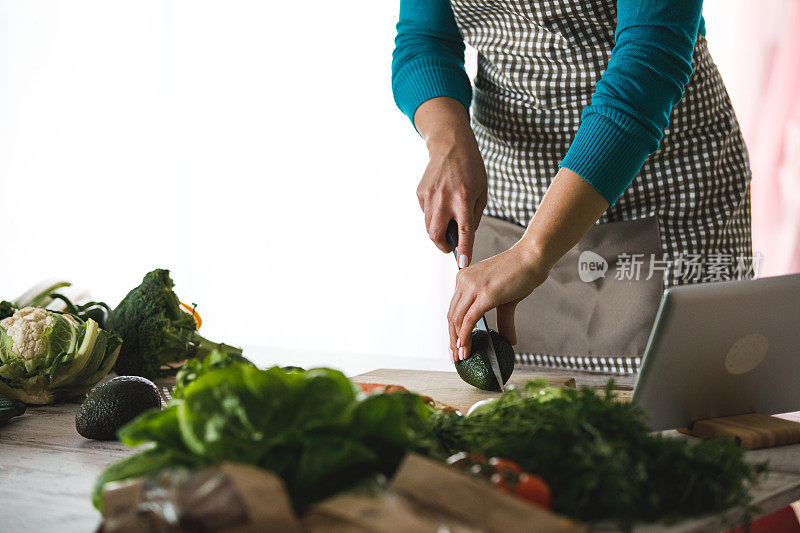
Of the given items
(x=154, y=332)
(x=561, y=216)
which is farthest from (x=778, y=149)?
(x=154, y=332)

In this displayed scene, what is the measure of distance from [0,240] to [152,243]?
0.98 meters

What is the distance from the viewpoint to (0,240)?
435cm

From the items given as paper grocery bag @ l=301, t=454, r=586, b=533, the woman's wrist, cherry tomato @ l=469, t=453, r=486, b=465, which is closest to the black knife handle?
the woman's wrist

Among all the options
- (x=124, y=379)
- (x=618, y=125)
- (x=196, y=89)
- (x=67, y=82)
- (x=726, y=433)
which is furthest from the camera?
(x=67, y=82)

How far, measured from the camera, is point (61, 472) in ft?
3.11

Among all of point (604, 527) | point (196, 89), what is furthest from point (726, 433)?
point (196, 89)

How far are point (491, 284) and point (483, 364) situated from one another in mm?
143

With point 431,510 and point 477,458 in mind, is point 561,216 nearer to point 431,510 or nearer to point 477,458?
point 477,458

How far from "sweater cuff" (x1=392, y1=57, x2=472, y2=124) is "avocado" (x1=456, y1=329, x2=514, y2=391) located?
0.65 m

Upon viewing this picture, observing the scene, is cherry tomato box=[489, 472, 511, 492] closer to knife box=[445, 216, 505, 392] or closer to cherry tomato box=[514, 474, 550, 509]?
cherry tomato box=[514, 474, 550, 509]

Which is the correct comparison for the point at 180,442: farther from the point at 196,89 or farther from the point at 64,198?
the point at 64,198

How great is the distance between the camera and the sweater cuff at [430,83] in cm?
176

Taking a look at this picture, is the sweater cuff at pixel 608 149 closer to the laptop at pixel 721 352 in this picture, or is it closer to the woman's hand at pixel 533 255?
the woman's hand at pixel 533 255

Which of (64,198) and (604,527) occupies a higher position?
(64,198)
